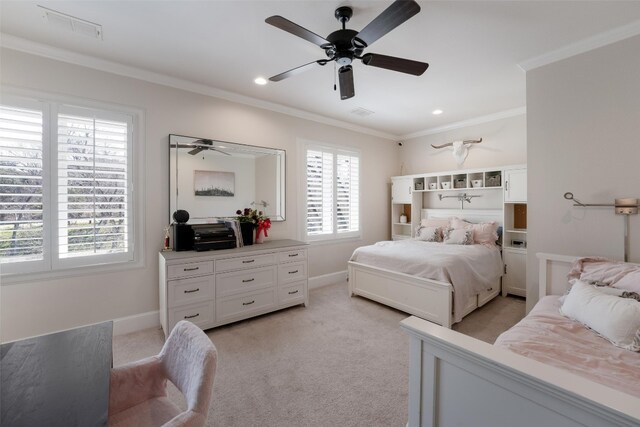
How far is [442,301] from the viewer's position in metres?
2.91

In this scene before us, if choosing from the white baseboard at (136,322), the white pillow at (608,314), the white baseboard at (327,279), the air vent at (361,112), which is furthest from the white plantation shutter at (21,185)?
the white pillow at (608,314)

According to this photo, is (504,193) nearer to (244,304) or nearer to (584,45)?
(584,45)

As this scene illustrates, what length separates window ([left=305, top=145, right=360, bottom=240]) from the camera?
4.41m

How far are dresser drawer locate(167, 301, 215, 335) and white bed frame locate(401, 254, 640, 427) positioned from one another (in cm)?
231

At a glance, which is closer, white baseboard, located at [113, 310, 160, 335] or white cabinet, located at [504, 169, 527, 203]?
white baseboard, located at [113, 310, 160, 335]

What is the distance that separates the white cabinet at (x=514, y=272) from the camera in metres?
3.81

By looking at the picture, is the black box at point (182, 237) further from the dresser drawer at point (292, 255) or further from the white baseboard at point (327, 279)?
the white baseboard at point (327, 279)

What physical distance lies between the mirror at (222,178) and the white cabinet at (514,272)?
337 cm

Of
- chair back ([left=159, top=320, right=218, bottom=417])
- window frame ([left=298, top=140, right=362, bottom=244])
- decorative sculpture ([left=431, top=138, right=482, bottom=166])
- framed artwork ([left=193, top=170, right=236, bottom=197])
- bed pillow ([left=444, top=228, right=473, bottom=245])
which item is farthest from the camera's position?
decorative sculpture ([left=431, top=138, right=482, bottom=166])

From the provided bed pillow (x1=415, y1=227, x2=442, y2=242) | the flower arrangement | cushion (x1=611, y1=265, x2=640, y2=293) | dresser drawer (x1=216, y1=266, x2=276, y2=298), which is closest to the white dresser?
dresser drawer (x1=216, y1=266, x2=276, y2=298)

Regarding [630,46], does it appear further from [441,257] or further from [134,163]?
[134,163]

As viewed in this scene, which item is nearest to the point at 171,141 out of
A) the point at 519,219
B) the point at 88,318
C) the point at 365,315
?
the point at 88,318

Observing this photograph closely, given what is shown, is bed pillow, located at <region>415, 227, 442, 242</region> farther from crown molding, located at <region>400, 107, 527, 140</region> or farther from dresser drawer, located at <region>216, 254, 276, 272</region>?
dresser drawer, located at <region>216, 254, 276, 272</region>

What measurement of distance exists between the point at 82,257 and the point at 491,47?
14.4 feet
